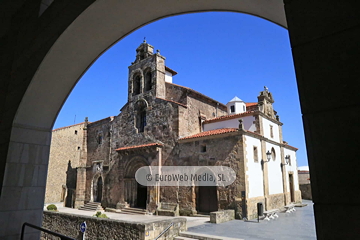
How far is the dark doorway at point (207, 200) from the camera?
14.0 metres

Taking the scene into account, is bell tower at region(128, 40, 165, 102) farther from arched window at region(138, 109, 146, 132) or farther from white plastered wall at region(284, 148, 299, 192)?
white plastered wall at region(284, 148, 299, 192)

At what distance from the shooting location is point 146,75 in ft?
63.6

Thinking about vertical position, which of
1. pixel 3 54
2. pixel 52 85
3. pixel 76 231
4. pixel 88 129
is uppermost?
pixel 88 129

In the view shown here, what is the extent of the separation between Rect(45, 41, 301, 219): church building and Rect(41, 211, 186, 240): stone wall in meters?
4.80

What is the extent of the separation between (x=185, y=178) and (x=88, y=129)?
43.9 feet

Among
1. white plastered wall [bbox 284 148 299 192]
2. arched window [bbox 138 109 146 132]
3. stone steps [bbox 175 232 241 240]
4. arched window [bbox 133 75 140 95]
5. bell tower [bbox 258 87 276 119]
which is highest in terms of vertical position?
arched window [bbox 133 75 140 95]

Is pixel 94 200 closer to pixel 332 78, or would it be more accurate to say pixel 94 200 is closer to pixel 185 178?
pixel 185 178

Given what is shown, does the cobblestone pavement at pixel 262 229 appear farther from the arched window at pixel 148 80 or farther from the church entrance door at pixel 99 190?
the church entrance door at pixel 99 190

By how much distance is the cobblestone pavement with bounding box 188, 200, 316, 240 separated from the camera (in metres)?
8.75

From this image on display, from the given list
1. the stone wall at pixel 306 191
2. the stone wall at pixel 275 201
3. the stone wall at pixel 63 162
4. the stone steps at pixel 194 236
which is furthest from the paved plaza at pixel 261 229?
the stone wall at pixel 63 162

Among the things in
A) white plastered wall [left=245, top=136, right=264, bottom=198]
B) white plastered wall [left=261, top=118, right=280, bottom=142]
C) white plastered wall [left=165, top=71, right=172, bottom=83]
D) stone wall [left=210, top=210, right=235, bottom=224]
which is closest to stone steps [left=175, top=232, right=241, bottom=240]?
stone wall [left=210, top=210, right=235, bottom=224]

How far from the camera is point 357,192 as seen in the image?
88 cm

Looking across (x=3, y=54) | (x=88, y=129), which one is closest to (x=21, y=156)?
(x=3, y=54)

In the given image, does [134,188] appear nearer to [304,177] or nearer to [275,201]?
[275,201]
